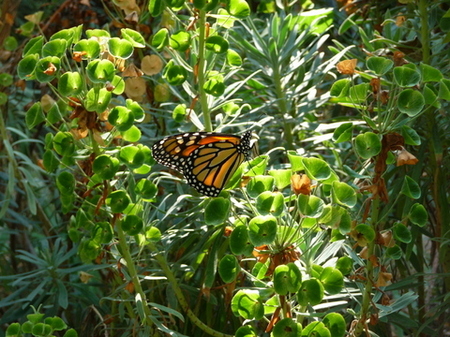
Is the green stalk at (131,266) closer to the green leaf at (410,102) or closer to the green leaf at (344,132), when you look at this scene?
the green leaf at (344,132)

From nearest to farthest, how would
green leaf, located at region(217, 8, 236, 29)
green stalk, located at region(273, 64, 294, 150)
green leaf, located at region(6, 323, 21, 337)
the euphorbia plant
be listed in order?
the euphorbia plant, green leaf, located at region(6, 323, 21, 337), green leaf, located at region(217, 8, 236, 29), green stalk, located at region(273, 64, 294, 150)

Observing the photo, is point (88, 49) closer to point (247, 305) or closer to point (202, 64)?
point (202, 64)

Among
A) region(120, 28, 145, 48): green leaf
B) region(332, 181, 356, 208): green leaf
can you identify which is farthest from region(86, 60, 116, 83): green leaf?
region(332, 181, 356, 208): green leaf

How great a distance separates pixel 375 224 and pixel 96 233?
0.52m

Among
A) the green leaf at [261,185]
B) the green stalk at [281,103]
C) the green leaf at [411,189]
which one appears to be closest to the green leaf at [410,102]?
the green leaf at [411,189]

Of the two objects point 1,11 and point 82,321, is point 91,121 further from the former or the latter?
point 1,11

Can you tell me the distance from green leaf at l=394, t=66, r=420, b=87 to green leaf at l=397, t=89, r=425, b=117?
0.01 metres

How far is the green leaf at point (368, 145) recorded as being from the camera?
45.6 inches

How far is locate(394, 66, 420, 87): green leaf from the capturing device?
1165 millimetres

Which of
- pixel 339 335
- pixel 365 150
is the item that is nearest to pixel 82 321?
pixel 339 335

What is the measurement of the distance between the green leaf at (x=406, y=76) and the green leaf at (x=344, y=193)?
0.20 m

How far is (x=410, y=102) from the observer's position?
3.85ft

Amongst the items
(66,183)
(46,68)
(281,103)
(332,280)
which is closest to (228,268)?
(332,280)

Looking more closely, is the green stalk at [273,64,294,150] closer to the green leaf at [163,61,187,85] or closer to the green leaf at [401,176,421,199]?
the green leaf at [163,61,187,85]
